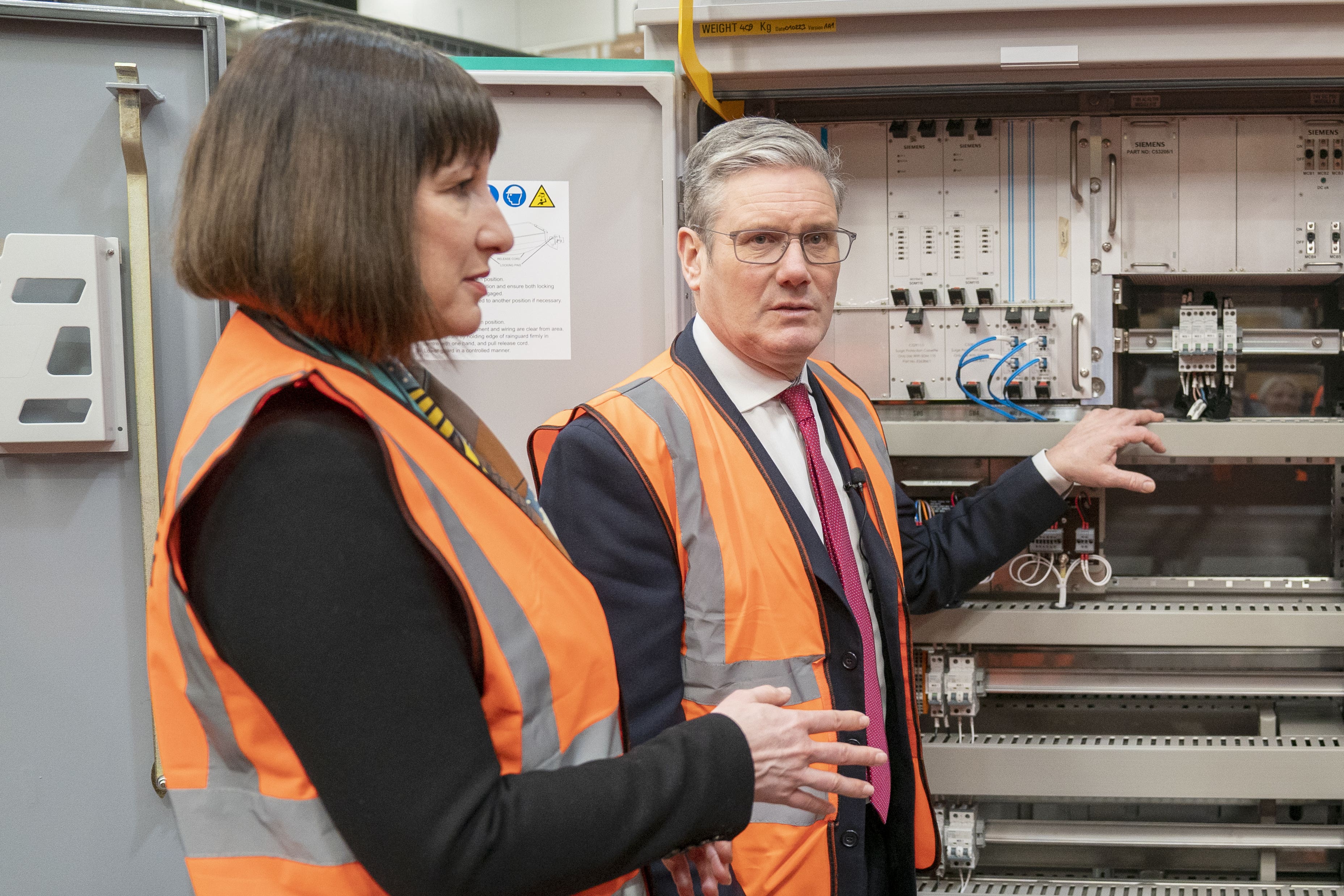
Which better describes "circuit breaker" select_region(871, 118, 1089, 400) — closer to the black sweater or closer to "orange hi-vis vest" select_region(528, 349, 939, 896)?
"orange hi-vis vest" select_region(528, 349, 939, 896)

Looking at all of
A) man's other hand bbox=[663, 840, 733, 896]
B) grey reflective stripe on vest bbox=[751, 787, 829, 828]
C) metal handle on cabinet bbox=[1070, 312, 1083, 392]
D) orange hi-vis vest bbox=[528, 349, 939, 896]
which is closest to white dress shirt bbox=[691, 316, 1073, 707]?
orange hi-vis vest bbox=[528, 349, 939, 896]

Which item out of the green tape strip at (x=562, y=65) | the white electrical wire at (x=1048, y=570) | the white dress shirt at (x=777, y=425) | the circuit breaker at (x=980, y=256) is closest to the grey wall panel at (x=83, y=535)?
the green tape strip at (x=562, y=65)

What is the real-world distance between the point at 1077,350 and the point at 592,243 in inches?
38.2

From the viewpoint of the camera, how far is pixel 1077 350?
1831mm

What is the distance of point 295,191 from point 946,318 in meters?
1.47

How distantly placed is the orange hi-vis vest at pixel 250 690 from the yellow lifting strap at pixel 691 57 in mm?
1074

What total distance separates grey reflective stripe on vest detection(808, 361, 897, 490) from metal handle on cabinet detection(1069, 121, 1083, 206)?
0.68m

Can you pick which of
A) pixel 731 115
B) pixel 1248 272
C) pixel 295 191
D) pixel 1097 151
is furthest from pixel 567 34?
pixel 295 191

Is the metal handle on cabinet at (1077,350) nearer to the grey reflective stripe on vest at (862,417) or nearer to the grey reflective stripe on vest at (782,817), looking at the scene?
the grey reflective stripe on vest at (862,417)

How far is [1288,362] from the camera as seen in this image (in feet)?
6.09

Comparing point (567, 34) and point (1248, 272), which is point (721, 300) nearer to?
point (1248, 272)

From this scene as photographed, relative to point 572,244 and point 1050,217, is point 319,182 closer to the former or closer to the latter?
point 572,244

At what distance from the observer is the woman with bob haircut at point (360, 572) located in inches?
23.3

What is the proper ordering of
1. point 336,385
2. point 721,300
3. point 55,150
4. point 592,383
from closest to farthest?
point 336,385 → point 721,300 → point 55,150 → point 592,383
